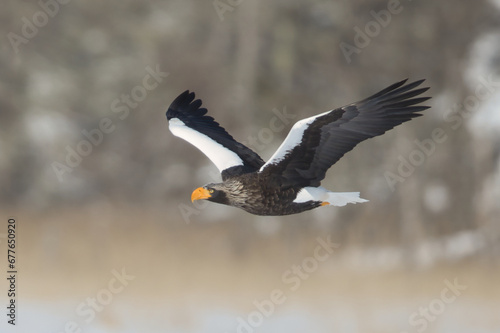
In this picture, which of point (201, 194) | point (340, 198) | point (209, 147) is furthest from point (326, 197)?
point (209, 147)

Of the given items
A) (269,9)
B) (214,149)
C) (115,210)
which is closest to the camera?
(214,149)

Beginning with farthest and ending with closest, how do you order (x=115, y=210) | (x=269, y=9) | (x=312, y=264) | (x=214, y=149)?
(x=115, y=210), (x=269, y=9), (x=312, y=264), (x=214, y=149)

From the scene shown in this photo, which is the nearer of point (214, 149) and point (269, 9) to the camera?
point (214, 149)

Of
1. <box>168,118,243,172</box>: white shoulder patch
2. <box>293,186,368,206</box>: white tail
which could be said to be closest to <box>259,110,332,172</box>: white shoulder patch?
<box>293,186,368,206</box>: white tail

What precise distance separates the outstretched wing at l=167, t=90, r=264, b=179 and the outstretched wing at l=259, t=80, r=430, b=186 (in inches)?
19.9

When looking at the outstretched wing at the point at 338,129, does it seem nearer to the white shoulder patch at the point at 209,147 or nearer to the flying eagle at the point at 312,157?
the flying eagle at the point at 312,157

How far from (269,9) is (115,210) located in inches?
162

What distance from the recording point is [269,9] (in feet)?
40.1

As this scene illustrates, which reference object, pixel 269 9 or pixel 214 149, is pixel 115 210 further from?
pixel 214 149

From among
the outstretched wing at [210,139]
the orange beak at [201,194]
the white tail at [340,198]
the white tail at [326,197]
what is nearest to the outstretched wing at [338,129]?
the white tail at [326,197]

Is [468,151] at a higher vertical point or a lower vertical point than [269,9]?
lower

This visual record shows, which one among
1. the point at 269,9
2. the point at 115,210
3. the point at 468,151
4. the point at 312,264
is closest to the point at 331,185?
the point at 312,264

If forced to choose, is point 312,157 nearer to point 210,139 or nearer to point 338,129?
point 338,129

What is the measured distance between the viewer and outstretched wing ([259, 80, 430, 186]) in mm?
4523
